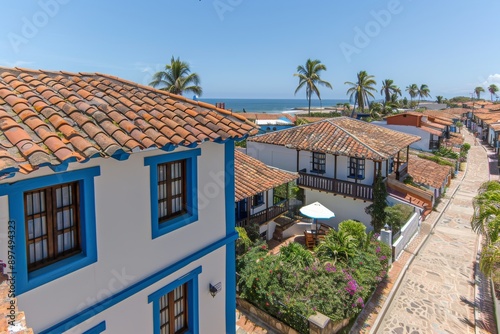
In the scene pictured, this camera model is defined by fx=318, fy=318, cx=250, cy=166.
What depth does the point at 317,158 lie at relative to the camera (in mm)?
22656

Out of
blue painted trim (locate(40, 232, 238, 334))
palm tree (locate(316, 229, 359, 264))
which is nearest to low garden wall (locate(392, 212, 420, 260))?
palm tree (locate(316, 229, 359, 264))

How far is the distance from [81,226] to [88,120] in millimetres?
1709

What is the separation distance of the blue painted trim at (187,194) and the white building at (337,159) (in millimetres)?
14423

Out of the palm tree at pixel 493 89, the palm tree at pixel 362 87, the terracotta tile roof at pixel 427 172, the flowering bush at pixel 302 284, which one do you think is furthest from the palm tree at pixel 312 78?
the palm tree at pixel 493 89

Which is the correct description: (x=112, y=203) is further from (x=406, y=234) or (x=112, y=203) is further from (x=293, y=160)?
(x=293, y=160)

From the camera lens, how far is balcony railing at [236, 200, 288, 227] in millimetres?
16562

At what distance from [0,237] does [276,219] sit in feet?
53.2

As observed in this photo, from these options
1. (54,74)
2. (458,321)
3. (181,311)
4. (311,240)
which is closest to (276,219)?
(311,240)

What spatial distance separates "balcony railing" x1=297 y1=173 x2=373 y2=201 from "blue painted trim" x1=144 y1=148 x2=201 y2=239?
608 inches

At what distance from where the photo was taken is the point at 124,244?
5672 millimetres

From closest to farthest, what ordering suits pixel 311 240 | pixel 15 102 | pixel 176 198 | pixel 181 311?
pixel 15 102, pixel 176 198, pixel 181 311, pixel 311 240

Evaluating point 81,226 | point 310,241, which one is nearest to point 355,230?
point 310,241

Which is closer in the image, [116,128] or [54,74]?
[116,128]

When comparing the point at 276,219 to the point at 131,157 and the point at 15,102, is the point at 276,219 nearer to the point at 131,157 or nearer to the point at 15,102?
the point at 131,157
